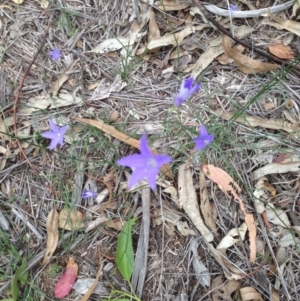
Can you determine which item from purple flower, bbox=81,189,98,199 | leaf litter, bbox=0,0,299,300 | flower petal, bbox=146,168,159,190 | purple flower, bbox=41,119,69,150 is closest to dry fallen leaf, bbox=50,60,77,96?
leaf litter, bbox=0,0,299,300

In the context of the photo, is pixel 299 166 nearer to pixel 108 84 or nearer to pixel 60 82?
pixel 108 84

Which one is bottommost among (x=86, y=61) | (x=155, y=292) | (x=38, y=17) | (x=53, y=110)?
(x=155, y=292)

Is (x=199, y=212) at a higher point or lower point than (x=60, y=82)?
lower

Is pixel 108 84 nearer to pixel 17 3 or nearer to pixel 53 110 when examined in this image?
pixel 53 110

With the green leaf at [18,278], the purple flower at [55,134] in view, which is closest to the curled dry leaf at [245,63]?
the purple flower at [55,134]

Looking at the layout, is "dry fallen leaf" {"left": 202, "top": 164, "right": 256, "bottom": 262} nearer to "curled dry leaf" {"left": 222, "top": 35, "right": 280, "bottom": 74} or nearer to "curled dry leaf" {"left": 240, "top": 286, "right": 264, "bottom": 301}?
"curled dry leaf" {"left": 240, "top": 286, "right": 264, "bottom": 301}

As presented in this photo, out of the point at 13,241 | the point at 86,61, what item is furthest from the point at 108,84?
the point at 13,241

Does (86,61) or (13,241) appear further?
(86,61)
